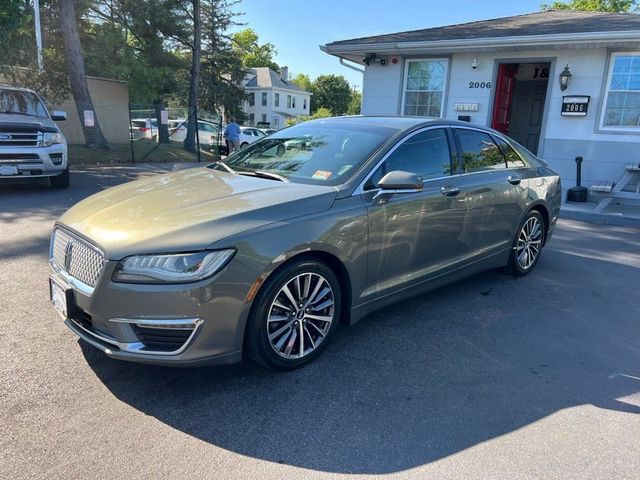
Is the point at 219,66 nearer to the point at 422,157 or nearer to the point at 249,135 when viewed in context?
the point at 249,135

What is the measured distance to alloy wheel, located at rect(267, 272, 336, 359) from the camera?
2.99 meters

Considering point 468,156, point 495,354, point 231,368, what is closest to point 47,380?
point 231,368

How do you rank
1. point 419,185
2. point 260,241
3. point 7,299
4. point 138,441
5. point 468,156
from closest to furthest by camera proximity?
point 138,441 < point 260,241 < point 419,185 < point 7,299 < point 468,156

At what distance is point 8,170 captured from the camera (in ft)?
27.4

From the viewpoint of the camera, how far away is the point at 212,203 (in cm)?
304

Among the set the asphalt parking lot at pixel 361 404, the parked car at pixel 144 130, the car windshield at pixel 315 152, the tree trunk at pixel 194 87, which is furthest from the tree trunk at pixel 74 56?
the car windshield at pixel 315 152

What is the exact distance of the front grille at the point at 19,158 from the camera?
8.27m

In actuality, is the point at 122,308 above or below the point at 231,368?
above

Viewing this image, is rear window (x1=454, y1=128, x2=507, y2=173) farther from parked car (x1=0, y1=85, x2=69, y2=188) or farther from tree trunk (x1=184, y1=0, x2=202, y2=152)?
tree trunk (x1=184, y1=0, x2=202, y2=152)

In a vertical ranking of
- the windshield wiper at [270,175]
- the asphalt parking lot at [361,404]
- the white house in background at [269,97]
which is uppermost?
the white house in background at [269,97]

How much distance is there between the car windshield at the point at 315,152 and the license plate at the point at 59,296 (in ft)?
5.30

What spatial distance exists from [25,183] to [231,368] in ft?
29.3

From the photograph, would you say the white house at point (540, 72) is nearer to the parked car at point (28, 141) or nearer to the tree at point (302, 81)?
the parked car at point (28, 141)

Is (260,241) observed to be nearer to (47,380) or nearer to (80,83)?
(47,380)
